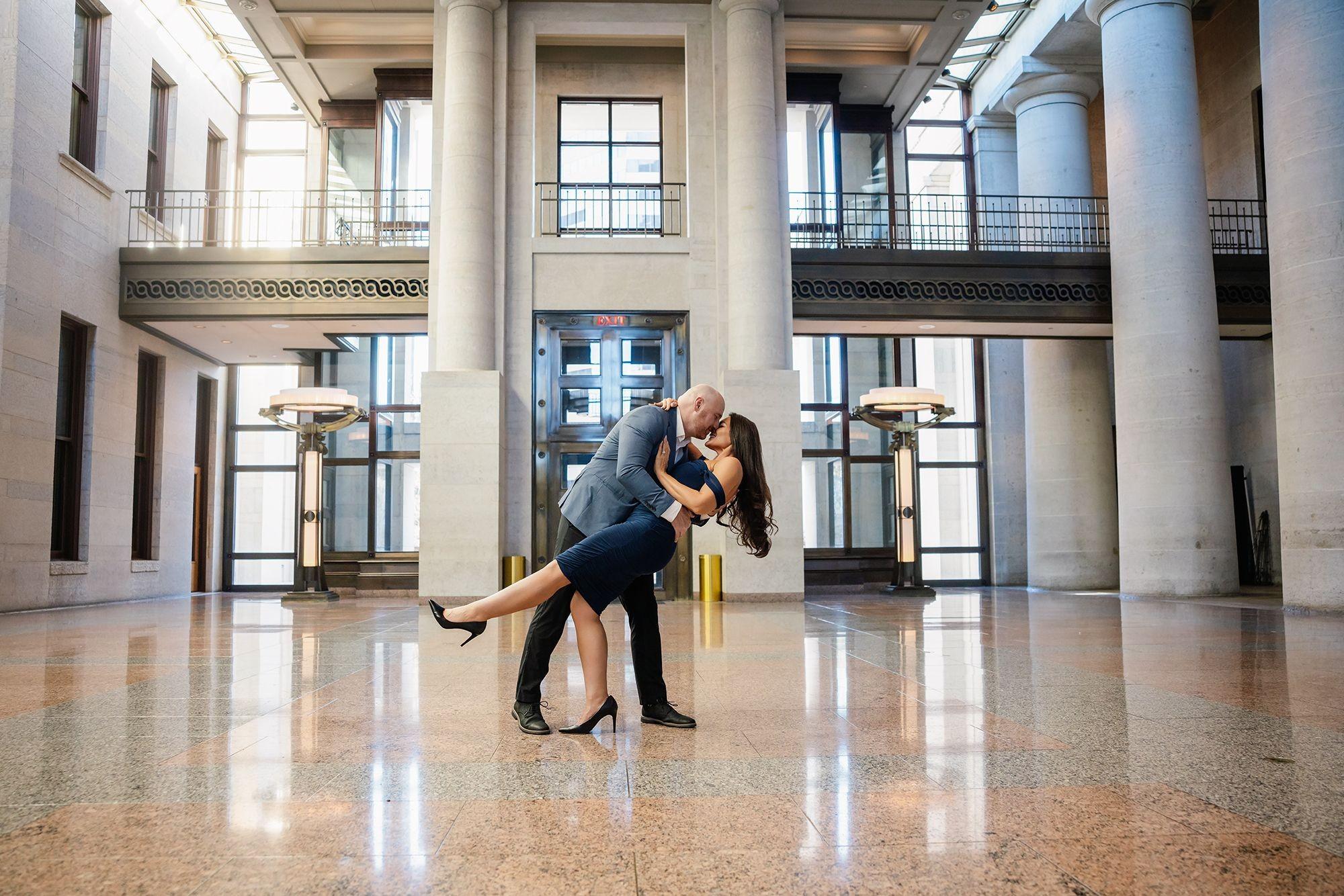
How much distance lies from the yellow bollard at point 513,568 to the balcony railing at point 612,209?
553 cm

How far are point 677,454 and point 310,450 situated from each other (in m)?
12.6

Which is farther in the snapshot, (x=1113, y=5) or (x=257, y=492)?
(x=257, y=492)

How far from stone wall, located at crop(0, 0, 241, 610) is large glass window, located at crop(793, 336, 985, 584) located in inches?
471

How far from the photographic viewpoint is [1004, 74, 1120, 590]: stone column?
19266 millimetres

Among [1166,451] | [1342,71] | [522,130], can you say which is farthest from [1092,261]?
[522,130]

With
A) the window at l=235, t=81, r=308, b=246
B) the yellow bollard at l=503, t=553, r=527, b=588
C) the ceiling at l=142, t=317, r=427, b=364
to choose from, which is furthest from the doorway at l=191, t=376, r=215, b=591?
the yellow bollard at l=503, t=553, r=527, b=588

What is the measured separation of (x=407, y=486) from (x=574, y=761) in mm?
17335

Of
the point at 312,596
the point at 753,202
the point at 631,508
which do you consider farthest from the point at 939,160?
the point at 631,508

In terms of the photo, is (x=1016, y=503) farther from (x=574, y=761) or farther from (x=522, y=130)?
(x=574, y=761)

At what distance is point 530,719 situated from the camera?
430cm

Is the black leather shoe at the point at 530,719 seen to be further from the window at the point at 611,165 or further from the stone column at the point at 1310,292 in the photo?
the window at the point at 611,165

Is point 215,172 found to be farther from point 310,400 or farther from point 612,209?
point 612,209

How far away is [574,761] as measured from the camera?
3.73 meters

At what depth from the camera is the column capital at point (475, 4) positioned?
567 inches
